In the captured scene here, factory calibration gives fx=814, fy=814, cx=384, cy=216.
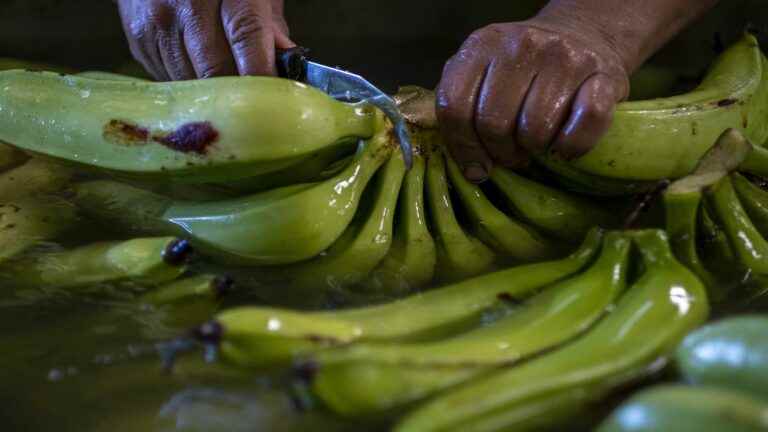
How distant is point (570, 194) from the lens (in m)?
1.62

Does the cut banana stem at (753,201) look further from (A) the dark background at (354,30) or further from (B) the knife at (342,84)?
(A) the dark background at (354,30)

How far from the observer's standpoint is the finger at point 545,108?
144 cm

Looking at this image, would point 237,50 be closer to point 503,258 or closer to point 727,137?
point 503,258

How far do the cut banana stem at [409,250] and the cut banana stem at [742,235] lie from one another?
1.62 ft

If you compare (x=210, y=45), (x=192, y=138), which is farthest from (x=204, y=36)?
(x=192, y=138)

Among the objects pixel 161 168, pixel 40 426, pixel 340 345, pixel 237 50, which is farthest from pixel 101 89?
pixel 340 345

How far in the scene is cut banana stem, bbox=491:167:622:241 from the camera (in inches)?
61.2

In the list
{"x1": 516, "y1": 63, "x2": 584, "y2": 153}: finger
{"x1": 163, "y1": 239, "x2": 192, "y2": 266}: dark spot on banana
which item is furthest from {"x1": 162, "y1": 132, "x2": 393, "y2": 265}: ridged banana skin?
{"x1": 516, "y1": 63, "x2": 584, "y2": 153}: finger

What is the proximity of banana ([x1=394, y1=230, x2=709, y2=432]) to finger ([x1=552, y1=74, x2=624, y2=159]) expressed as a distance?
1.05 feet

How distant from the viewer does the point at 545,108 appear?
1.44 metres

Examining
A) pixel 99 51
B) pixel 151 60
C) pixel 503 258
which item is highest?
pixel 151 60

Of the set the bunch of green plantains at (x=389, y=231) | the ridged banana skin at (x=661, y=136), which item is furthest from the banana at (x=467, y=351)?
the ridged banana skin at (x=661, y=136)

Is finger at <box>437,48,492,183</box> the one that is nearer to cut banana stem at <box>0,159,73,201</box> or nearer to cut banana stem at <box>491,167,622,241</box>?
cut banana stem at <box>491,167,622,241</box>

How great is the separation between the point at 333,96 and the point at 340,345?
2.23 ft
